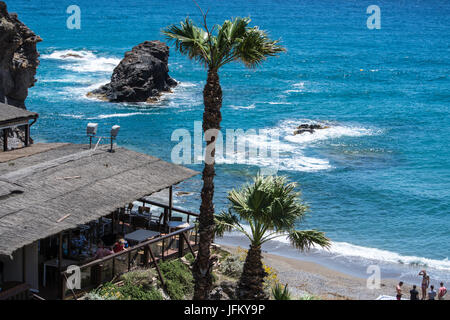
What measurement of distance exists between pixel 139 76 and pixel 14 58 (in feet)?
73.3

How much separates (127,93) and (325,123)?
2035 cm

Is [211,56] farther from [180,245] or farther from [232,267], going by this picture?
[232,267]

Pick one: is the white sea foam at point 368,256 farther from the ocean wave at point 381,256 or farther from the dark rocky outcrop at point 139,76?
the dark rocky outcrop at point 139,76

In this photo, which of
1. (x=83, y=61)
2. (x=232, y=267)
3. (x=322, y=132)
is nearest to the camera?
(x=232, y=267)

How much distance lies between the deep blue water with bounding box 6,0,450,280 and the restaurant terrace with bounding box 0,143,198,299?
45.1ft

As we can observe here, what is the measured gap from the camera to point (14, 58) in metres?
41.9

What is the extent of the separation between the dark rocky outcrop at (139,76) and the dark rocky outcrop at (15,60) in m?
19.1

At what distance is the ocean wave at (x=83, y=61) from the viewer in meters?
81.8

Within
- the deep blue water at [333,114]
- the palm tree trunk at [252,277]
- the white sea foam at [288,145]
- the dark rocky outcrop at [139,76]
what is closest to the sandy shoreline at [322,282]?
the deep blue water at [333,114]

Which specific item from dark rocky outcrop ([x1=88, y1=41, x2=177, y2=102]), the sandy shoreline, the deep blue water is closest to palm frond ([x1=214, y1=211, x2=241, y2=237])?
the sandy shoreline

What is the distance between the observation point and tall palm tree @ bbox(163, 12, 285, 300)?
17.4m

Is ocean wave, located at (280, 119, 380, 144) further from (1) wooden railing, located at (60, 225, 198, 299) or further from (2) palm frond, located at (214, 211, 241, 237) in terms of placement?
(2) palm frond, located at (214, 211, 241, 237)

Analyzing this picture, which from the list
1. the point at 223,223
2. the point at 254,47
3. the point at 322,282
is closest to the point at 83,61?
the point at 322,282
